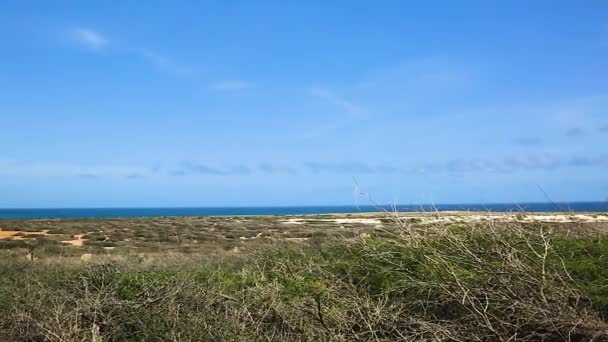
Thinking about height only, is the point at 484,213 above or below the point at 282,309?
above

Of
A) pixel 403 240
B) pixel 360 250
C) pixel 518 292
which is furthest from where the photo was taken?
pixel 360 250

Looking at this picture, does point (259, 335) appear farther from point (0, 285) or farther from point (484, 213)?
point (0, 285)

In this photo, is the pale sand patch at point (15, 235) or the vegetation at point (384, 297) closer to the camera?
the vegetation at point (384, 297)

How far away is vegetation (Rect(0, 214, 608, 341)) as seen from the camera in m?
5.66

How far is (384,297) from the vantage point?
6.95m

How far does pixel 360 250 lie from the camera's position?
330 inches

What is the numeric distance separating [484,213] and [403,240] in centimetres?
112

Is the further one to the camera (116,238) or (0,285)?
(116,238)

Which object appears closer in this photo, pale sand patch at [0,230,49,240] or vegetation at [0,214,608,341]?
vegetation at [0,214,608,341]

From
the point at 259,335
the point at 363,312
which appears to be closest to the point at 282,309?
the point at 259,335

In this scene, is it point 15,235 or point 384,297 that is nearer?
point 384,297

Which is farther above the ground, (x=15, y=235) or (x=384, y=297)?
(x=15, y=235)

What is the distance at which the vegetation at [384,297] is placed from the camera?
566 centimetres

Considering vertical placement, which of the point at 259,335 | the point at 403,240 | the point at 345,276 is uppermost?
the point at 403,240
